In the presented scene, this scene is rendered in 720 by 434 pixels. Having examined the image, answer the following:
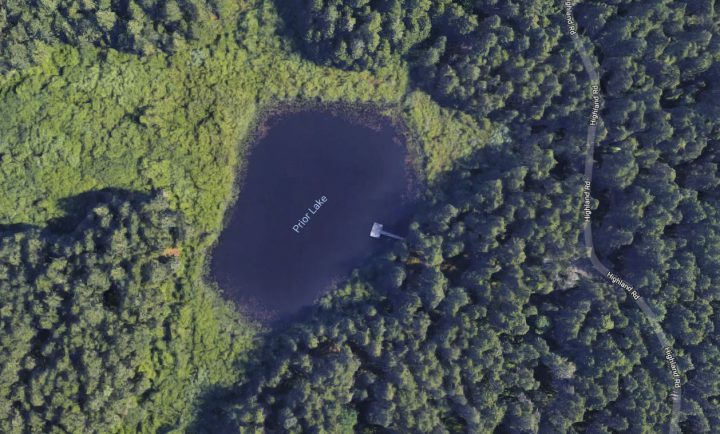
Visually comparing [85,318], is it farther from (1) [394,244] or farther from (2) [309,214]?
(1) [394,244]

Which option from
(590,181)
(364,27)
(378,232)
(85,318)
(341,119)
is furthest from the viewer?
(341,119)

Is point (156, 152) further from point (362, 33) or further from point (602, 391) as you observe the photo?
point (602, 391)

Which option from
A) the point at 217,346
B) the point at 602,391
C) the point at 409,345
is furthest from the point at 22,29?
the point at 602,391

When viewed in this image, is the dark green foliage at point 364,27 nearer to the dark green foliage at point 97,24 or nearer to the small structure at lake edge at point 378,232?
the dark green foliage at point 97,24

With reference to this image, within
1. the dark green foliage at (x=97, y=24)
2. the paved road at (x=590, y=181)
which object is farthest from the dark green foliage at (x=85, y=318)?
the paved road at (x=590, y=181)

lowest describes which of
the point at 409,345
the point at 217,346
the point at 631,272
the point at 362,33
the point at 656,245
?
the point at 217,346

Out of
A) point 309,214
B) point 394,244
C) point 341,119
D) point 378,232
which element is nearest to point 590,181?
point 394,244

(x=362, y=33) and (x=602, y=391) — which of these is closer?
(x=602, y=391)
